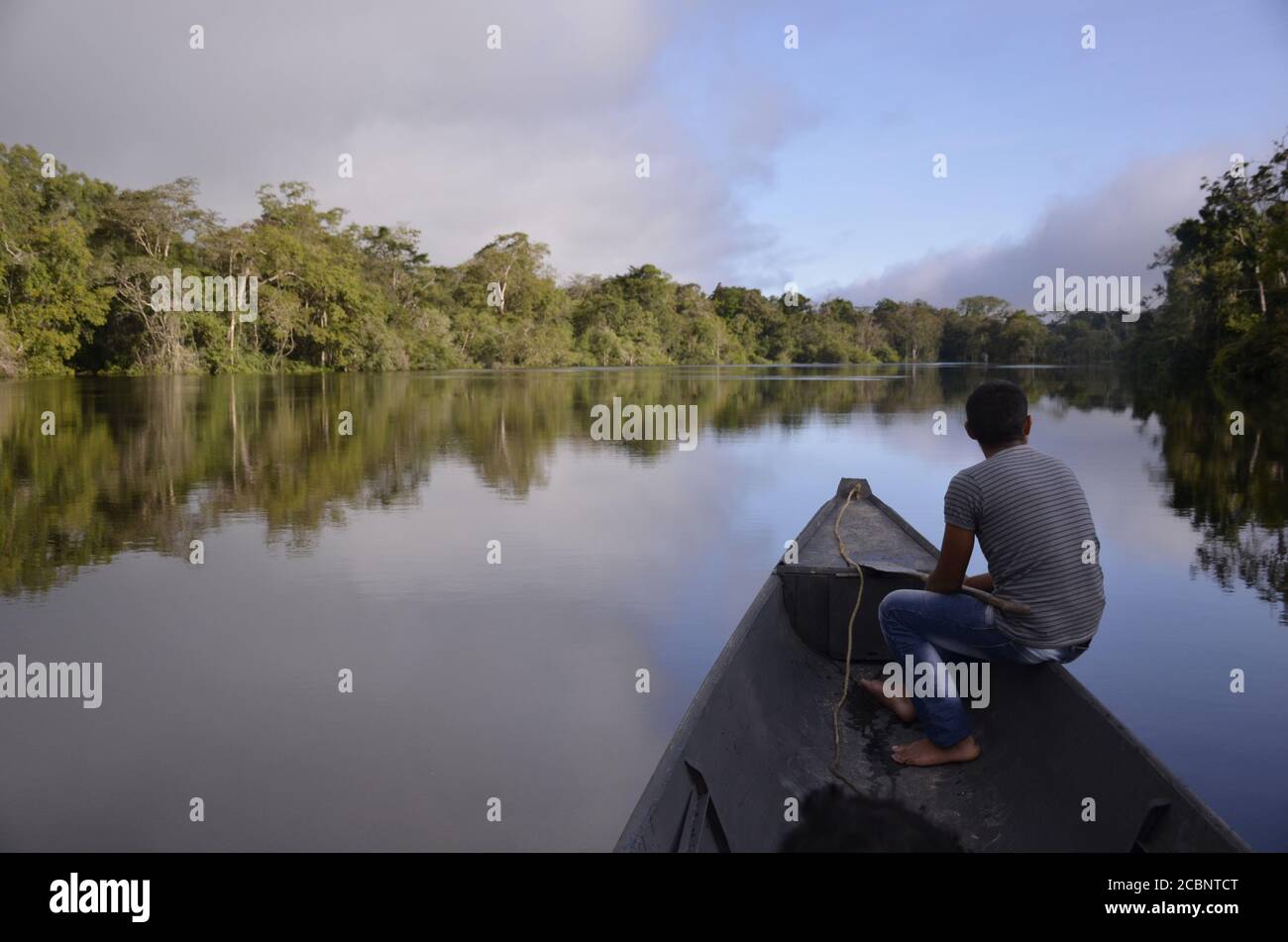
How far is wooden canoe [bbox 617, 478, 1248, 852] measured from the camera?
7.12ft

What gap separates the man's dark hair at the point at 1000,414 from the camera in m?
2.81

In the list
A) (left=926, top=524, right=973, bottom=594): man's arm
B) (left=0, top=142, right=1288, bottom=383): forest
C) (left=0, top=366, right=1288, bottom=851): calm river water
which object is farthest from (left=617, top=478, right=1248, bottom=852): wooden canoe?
(left=0, top=142, right=1288, bottom=383): forest

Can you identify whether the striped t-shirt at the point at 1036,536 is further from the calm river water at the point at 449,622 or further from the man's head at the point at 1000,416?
the calm river water at the point at 449,622

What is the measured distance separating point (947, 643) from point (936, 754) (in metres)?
0.36

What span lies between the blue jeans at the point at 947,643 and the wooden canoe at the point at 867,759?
11 cm

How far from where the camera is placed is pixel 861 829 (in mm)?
2680

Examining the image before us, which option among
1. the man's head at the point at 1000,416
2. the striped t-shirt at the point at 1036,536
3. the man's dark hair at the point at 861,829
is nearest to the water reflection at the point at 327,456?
the striped t-shirt at the point at 1036,536

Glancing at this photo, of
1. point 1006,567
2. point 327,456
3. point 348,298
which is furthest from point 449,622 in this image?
point 348,298

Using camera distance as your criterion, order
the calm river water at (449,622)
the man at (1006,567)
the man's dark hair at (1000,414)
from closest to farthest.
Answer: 1. the man at (1006,567)
2. the man's dark hair at (1000,414)
3. the calm river water at (449,622)

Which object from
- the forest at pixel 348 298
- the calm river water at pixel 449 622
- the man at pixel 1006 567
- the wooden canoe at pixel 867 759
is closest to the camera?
the wooden canoe at pixel 867 759

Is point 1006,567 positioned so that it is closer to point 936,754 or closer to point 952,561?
point 952,561

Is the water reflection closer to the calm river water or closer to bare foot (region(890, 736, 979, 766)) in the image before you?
the calm river water

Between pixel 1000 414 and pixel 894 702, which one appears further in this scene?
pixel 894 702

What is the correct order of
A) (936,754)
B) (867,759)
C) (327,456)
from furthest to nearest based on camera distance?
(327,456)
(867,759)
(936,754)
